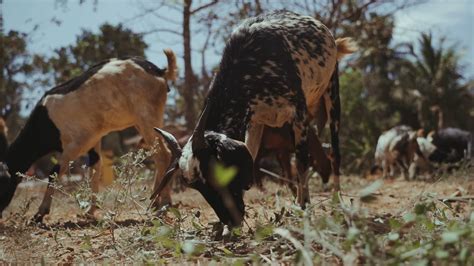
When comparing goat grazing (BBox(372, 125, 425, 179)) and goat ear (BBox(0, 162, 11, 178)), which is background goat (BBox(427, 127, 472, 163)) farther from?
goat ear (BBox(0, 162, 11, 178))

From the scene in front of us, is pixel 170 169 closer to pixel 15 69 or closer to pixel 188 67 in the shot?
pixel 188 67

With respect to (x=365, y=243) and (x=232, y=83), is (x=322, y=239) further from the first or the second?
(x=232, y=83)

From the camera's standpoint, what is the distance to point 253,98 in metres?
5.39

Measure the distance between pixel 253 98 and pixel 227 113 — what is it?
1.56ft

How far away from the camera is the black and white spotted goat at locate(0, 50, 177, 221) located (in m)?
7.44

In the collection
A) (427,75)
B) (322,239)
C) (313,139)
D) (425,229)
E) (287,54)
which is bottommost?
(427,75)

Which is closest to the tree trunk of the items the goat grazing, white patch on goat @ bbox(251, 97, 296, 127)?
the goat grazing

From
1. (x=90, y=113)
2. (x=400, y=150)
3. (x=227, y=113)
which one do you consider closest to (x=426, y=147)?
(x=400, y=150)

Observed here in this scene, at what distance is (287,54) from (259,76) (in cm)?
62

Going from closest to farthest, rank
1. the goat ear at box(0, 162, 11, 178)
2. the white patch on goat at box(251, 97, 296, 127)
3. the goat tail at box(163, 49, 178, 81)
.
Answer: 1. the white patch on goat at box(251, 97, 296, 127)
2. the goat ear at box(0, 162, 11, 178)
3. the goat tail at box(163, 49, 178, 81)

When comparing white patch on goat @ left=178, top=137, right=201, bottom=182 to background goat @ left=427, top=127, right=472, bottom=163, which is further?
background goat @ left=427, top=127, right=472, bottom=163

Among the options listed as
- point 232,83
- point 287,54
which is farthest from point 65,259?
point 287,54

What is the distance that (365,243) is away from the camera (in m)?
2.44

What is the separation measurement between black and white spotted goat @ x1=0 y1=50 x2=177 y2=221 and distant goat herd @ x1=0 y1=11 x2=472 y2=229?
0.04ft
